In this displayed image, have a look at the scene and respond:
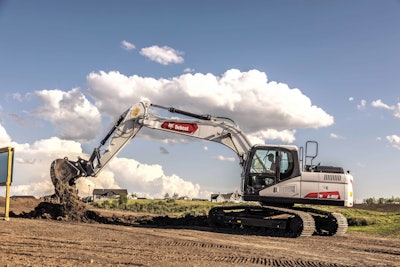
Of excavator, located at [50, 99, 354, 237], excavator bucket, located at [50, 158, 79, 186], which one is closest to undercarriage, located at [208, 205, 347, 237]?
excavator, located at [50, 99, 354, 237]

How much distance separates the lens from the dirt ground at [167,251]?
972cm

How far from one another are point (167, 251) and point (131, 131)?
36.2 feet

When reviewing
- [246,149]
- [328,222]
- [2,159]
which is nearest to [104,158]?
[2,159]

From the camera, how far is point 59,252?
10477 mm

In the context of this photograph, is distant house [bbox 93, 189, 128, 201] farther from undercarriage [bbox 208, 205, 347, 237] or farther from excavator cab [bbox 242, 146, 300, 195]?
excavator cab [bbox 242, 146, 300, 195]

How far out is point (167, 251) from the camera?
451 inches

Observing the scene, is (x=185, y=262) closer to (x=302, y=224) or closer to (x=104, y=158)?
(x=302, y=224)

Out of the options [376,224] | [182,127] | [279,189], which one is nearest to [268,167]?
[279,189]

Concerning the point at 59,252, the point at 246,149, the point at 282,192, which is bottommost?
the point at 59,252

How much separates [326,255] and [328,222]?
6.89m

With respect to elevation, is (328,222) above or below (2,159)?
below

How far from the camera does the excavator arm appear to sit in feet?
69.5

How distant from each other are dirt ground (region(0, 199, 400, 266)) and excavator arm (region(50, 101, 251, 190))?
5.36 meters

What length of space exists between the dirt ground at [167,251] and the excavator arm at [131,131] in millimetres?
5362
